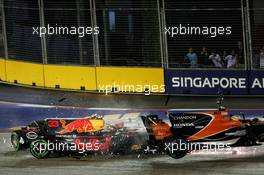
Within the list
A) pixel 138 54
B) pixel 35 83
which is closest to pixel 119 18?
pixel 138 54

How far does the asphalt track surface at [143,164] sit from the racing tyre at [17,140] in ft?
0.55

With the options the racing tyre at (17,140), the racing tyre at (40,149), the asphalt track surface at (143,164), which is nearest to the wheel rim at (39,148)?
the racing tyre at (40,149)

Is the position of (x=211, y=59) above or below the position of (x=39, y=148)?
above

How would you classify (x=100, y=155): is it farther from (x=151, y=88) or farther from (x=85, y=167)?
(x=151, y=88)

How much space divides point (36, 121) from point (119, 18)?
15.0ft

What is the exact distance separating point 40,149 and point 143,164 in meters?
2.49

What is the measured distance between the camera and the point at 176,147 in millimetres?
12820

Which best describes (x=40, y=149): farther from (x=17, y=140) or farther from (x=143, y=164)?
(x=143, y=164)

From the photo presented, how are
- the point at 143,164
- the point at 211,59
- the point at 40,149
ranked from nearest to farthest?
the point at 143,164 < the point at 40,149 < the point at 211,59

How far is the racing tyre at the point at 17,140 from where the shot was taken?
528 inches

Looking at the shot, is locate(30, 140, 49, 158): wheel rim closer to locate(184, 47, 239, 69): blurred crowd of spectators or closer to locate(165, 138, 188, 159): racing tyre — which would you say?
locate(165, 138, 188, 159): racing tyre

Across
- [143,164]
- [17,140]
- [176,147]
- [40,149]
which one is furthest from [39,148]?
[176,147]

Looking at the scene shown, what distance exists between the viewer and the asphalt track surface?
11.8 metres

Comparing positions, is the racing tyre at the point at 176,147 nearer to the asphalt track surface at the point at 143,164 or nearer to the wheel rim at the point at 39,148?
the asphalt track surface at the point at 143,164
